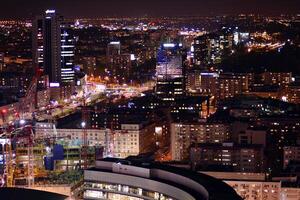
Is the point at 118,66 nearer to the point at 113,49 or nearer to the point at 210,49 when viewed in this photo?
the point at 113,49

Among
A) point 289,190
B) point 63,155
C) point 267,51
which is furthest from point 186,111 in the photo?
point 267,51

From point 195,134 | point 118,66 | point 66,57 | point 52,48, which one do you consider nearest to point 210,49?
point 118,66

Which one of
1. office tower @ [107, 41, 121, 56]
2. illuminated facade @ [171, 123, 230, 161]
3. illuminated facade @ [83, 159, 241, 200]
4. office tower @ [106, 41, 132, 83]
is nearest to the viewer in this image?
illuminated facade @ [83, 159, 241, 200]

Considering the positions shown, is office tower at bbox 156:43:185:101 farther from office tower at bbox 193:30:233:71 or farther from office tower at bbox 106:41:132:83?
office tower at bbox 106:41:132:83

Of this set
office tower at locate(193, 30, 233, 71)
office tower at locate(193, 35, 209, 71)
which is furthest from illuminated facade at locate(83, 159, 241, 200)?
office tower at locate(193, 35, 209, 71)

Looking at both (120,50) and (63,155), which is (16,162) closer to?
(63,155)

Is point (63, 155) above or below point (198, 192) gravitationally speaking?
below
